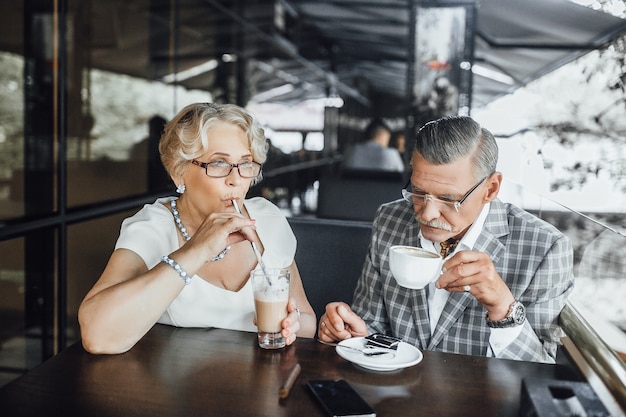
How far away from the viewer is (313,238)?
2463 mm

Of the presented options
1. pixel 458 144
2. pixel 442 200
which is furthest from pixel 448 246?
pixel 458 144

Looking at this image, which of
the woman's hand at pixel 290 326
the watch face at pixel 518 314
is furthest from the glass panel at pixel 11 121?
the watch face at pixel 518 314

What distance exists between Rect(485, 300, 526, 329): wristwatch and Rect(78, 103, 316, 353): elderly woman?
1.88 feet

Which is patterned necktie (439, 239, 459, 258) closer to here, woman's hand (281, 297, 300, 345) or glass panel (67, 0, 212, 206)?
woman's hand (281, 297, 300, 345)

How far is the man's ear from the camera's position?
1874 mm

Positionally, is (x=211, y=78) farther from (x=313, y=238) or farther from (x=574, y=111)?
(x=313, y=238)

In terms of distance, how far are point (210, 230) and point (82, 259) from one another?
2.03 m

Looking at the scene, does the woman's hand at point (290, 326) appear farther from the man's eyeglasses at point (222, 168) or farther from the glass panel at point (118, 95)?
the glass panel at point (118, 95)

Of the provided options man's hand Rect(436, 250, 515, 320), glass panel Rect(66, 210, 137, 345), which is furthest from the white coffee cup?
glass panel Rect(66, 210, 137, 345)

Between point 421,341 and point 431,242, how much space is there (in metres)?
0.34

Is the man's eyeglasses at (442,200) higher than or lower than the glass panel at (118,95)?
lower

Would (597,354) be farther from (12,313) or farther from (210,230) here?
(12,313)

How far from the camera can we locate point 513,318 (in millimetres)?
1644

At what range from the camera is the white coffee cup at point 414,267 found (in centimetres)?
153
